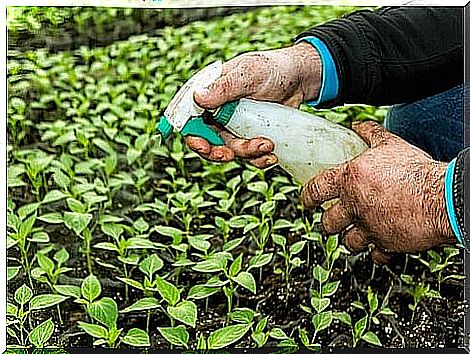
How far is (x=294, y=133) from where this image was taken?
119cm

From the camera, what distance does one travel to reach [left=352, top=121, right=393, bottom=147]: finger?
122 cm

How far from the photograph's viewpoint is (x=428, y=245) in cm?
114

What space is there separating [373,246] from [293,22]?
538 mm

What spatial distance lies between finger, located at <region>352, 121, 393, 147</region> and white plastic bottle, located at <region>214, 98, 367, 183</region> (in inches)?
0.7

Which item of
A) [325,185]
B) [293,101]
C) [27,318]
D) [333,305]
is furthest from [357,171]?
[27,318]

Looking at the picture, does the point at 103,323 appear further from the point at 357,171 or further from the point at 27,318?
the point at 357,171

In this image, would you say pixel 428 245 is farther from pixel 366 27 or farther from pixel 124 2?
pixel 124 2

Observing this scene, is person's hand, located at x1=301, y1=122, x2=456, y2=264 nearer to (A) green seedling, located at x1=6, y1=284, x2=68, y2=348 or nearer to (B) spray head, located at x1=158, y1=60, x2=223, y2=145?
(B) spray head, located at x1=158, y1=60, x2=223, y2=145

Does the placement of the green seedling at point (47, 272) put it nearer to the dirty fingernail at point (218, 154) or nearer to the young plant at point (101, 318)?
the young plant at point (101, 318)

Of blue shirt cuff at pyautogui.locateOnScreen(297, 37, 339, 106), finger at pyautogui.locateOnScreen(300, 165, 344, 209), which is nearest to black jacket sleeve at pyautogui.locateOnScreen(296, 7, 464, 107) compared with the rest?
blue shirt cuff at pyautogui.locateOnScreen(297, 37, 339, 106)

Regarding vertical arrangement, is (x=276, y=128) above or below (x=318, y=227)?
above

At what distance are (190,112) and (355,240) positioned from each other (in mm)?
342

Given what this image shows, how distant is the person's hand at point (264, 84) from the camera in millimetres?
1181

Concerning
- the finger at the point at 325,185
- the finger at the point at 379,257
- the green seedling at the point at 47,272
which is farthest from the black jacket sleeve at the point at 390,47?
the green seedling at the point at 47,272
